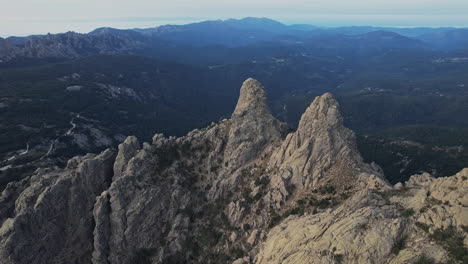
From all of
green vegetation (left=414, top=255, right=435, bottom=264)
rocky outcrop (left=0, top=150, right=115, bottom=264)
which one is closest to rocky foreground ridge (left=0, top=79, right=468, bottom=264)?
rocky outcrop (left=0, top=150, right=115, bottom=264)

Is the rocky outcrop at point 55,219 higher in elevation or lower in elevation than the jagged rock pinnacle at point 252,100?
lower

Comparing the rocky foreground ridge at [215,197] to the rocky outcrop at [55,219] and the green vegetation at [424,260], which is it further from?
the green vegetation at [424,260]

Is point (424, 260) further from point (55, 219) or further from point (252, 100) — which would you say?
point (55, 219)

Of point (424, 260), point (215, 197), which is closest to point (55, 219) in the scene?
point (215, 197)

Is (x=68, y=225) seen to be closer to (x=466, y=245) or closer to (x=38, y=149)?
(x=466, y=245)

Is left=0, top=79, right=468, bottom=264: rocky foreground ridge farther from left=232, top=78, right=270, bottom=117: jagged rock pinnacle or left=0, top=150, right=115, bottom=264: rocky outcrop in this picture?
left=232, top=78, right=270, bottom=117: jagged rock pinnacle

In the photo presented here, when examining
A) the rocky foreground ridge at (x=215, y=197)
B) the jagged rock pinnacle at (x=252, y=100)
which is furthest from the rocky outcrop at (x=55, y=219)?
the jagged rock pinnacle at (x=252, y=100)
